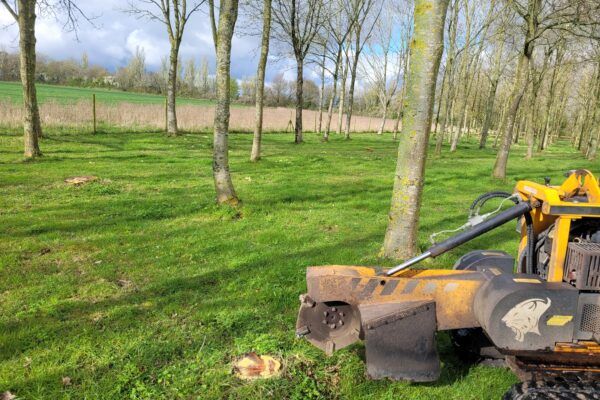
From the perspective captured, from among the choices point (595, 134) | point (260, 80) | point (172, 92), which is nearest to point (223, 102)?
point (260, 80)

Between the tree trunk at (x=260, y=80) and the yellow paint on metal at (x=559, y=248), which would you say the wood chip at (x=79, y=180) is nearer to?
the tree trunk at (x=260, y=80)

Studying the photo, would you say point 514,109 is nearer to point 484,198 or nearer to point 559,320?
point 484,198

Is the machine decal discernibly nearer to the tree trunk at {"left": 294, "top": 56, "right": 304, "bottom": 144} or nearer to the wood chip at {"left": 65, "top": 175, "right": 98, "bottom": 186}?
the wood chip at {"left": 65, "top": 175, "right": 98, "bottom": 186}

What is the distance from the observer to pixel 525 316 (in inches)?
110

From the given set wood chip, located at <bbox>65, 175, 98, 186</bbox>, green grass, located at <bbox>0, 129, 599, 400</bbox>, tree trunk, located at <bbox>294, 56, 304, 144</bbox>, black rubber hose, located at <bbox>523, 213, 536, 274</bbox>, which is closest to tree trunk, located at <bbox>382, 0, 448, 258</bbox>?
green grass, located at <bbox>0, 129, 599, 400</bbox>

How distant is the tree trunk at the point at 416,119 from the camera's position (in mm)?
5422

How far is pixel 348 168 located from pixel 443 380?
1209cm

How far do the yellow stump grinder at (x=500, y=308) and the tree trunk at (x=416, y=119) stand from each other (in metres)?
2.33

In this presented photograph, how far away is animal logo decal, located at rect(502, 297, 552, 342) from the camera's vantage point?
278cm

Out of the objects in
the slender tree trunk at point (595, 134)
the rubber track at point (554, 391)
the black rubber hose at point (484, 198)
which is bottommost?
the rubber track at point (554, 391)

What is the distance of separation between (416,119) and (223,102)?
3.81 meters

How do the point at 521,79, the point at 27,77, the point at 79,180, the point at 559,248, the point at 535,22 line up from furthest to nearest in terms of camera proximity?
1. the point at 521,79
2. the point at 535,22
3. the point at 27,77
4. the point at 79,180
5. the point at 559,248

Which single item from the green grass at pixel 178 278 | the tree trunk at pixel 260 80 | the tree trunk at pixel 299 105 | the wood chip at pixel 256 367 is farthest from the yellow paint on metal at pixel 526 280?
the tree trunk at pixel 299 105

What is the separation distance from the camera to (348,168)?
50.3ft
